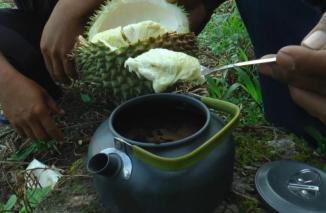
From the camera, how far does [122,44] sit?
1.37 m

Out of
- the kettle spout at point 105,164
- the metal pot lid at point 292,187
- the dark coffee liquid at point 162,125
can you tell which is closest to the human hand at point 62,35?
the dark coffee liquid at point 162,125

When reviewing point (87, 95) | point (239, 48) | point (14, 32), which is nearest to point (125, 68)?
point (87, 95)

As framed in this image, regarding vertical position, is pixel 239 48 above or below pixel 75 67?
below

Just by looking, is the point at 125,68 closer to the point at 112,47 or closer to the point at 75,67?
the point at 112,47

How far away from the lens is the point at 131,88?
1376mm

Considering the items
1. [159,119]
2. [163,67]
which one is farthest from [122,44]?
[159,119]

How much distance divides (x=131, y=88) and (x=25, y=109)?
43cm

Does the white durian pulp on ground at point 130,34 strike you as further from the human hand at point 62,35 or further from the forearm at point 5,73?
the forearm at point 5,73

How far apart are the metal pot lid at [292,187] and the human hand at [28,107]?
0.79 meters

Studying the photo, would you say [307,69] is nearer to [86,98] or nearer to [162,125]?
[162,125]

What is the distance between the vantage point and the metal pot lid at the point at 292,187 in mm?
1068

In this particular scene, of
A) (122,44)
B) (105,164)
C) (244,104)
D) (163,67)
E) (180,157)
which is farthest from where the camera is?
(244,104)

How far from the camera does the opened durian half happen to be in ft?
4.42

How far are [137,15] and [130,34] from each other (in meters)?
0.23
